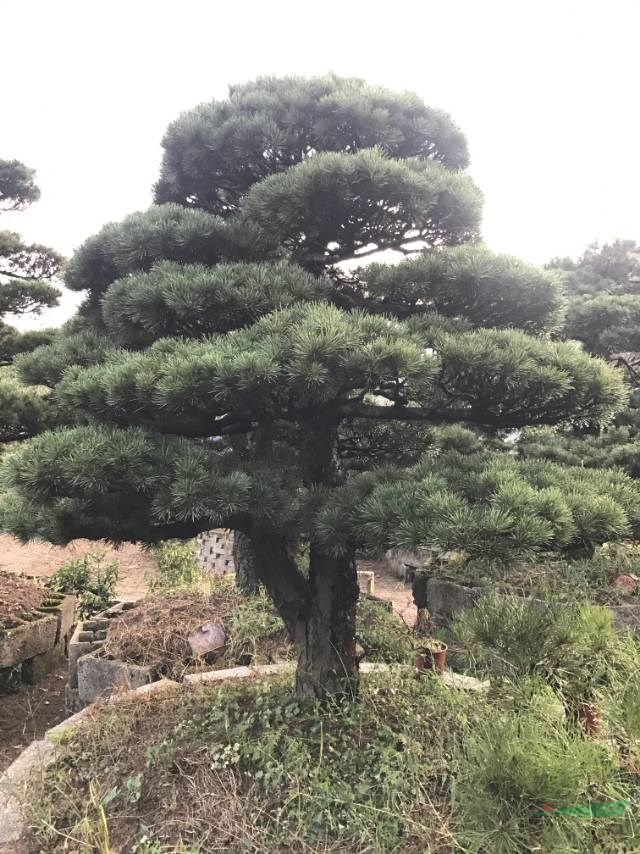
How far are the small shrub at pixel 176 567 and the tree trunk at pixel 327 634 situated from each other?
311 centimetres

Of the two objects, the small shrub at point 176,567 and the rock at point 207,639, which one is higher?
the rock at point 207,639

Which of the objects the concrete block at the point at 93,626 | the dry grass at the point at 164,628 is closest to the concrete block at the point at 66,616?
the concrete block at the point at 93,626

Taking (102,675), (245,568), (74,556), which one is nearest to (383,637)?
(245,568)

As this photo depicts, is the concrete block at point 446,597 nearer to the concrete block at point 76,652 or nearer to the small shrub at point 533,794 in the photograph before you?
the concrete block at point 76,652

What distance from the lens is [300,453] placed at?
251 cm

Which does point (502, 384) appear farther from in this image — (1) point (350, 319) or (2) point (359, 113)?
(2) point (359, 113)

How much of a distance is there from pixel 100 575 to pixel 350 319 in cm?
494

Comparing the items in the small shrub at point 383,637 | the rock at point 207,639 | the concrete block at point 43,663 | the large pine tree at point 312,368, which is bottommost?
the concrete block at point 43,663

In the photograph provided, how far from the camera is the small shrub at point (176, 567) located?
5.81 m

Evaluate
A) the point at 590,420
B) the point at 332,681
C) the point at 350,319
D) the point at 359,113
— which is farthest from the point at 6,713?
the point at 359,113

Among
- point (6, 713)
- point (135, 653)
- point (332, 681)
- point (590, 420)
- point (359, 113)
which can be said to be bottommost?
point (6, 713)

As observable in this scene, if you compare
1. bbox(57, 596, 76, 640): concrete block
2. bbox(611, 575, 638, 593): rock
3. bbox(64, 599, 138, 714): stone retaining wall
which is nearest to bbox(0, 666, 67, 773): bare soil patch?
bbox(64, 599, 138, 714): stone retaining wall

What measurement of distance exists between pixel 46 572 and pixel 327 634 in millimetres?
6831

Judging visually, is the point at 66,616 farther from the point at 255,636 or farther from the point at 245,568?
the point at 255,636
